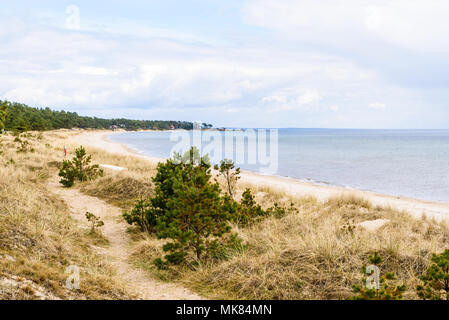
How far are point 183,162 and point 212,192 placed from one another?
2429 mm

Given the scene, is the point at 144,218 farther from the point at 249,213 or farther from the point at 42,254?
the point at 42,254

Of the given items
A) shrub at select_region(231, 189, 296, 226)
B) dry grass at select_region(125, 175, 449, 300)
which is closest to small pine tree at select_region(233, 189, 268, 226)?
shrub at select_region(231, 189, 296, 226)

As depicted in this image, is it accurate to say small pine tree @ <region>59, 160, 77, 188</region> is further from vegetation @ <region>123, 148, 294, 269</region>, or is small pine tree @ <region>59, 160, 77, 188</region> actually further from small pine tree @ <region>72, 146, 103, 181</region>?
vegetation @ <region>123, 148, 294, 269</region>

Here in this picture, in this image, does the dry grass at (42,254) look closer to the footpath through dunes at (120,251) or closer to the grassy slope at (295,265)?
the footpath through dunes at (120,251)

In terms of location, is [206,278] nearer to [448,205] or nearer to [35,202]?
[35,202]

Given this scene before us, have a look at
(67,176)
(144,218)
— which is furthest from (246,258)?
(67,176)

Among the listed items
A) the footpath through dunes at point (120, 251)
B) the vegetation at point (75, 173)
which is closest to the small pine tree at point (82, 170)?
the vegetation at point (75, 173)

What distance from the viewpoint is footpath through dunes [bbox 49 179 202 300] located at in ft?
18.7

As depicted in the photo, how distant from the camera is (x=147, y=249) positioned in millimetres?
7574

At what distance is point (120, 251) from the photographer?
25.8 feet

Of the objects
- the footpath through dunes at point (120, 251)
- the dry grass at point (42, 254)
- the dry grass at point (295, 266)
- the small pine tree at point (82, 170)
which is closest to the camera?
the dry grass at point (42, 254)

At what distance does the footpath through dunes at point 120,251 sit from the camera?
571cm

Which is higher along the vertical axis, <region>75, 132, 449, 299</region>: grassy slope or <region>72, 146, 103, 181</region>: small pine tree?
<region>72, 146, 103, 181</region>: small pine tree
